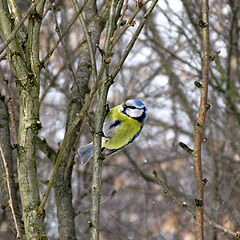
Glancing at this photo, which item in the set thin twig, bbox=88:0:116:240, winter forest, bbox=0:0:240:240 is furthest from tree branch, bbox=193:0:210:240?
thin twig, bbox=88:0:116:240

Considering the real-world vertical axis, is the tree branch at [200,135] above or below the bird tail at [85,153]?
below

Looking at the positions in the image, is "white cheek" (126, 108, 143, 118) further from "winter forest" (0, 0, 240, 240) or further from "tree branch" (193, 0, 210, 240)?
"tree branch" (193, 0, 210, 240)

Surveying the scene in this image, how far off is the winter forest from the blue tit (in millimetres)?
202

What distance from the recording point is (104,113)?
5.84ft

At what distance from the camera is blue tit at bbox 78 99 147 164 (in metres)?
3.17

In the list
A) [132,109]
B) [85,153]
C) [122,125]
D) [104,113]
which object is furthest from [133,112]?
[104,113]

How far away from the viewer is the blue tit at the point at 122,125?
3.17m

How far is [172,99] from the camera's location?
17.7ft

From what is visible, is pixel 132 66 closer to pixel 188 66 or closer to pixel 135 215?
pixel 188 66

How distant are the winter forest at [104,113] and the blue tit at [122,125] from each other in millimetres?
202

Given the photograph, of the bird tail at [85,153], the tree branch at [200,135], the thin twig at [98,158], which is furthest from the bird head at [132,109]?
the tree branch at [200,135]

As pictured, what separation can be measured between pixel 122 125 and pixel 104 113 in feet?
4.62

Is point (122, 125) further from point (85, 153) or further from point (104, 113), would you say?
point (104, 113)

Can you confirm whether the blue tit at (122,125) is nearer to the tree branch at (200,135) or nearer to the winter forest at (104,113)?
the winter forest at (104,113)
